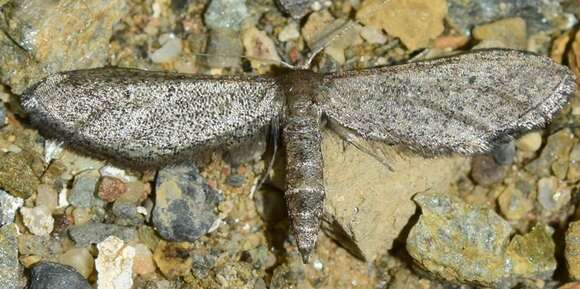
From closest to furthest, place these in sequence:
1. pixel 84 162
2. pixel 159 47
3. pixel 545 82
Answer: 1. pixel 545 82
2. pixel 84 162
3. pixel 159 47

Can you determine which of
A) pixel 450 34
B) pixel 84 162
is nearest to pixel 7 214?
pixel 84 162

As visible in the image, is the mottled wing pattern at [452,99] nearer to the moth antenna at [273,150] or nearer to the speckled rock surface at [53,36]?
the moth antenna at [273,150]

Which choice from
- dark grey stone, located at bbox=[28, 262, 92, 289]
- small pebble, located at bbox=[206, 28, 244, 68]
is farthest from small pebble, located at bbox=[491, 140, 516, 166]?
dark grey stone, located at bbox=[28, 262, 92, 289]

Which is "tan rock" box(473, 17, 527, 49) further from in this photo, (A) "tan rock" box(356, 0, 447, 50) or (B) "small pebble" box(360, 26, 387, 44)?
(B) "small pebble" box(360, 26, 387, 44)

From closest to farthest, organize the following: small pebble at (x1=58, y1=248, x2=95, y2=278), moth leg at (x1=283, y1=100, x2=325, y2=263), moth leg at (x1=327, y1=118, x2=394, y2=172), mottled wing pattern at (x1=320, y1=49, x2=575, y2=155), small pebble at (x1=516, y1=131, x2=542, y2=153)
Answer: moth leg at (x1=283, y1=100, x2=325, y2=263), mottled wing pattern at (x1=320, y1=49, x2=575, y2=155), small pebble at (x1=58, y1=248, x2=95, y2=278), moth leg at (x1=327, y1=118, x2=394, y2=172), small pebble at (x1=516, y1=131, x2=542, y2=153)

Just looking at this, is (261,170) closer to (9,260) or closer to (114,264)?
(114,264)

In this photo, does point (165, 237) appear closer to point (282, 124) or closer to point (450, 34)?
point (282, 124)
